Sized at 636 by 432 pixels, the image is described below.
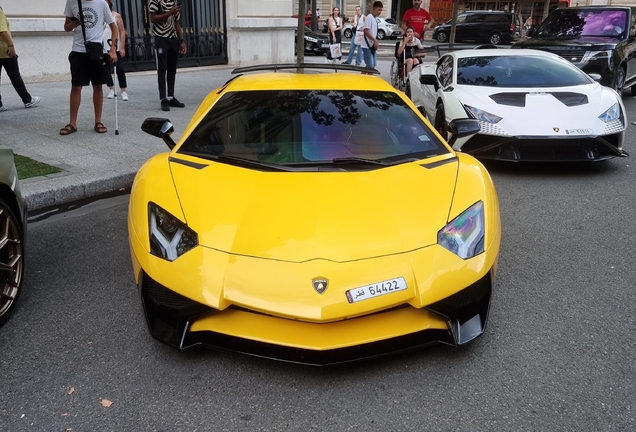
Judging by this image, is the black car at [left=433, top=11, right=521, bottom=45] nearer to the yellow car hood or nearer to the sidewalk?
the sidewalk

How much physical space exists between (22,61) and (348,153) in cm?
1033

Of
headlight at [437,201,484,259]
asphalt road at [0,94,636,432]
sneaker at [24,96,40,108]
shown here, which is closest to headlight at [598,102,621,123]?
asphalt road at [0,94,636,432]

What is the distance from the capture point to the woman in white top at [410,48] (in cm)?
1201

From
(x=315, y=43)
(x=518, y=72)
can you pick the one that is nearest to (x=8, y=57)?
(x=518, y=72)

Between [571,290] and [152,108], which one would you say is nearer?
[571,290]

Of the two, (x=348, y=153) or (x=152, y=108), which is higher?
(x=348, y=153)

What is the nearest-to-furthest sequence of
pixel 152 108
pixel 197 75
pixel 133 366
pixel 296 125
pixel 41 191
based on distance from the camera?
1. pixel 133 366
2. pixel 296 125
3. pixel 41 191
4. pixel 152 108
5. pixel 197 75

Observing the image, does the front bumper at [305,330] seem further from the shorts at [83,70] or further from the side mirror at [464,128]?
the shorts at [83,70]

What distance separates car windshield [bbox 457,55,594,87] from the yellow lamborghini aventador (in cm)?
382

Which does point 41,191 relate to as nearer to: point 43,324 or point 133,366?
point 43,324

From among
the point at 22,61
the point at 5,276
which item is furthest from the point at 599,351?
the point at 22,61

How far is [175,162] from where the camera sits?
3582mm

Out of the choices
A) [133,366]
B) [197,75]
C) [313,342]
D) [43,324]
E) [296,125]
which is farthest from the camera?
[197,75]

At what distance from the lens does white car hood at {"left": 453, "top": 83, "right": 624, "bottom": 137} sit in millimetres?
6242
